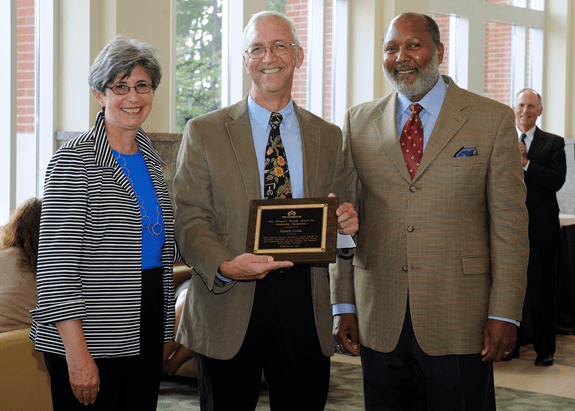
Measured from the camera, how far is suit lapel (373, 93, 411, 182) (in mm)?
2430

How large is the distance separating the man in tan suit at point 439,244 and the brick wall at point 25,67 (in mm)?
3181

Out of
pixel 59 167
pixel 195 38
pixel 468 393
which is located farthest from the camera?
pixel 195 38

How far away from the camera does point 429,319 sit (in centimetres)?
241

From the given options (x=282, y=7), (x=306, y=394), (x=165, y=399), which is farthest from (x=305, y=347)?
Result: (x=282, y=7)

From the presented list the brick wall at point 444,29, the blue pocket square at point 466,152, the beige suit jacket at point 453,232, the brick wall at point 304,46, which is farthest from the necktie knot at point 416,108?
the brick wall at point 444,29

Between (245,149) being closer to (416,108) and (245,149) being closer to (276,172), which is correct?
(276,172)

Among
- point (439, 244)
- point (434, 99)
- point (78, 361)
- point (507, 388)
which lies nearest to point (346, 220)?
point (439, 244)

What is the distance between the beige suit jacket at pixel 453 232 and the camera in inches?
93.0

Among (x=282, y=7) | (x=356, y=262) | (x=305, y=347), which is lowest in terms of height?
(x=305, y=347)

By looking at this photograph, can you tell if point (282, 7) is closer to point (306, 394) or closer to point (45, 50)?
point (45, 50)

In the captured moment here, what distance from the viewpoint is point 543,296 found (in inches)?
211

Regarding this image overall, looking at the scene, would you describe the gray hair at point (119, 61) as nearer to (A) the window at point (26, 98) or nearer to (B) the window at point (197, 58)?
(A) the window at point (26, 98)

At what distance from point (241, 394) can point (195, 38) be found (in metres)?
4.39

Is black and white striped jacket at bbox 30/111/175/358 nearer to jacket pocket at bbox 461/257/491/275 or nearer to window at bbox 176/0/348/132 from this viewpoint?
jacket pocket at bbox 461/257/491/275
